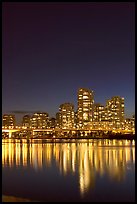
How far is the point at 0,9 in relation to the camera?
4.13m

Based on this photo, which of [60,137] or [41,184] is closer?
[41,184]

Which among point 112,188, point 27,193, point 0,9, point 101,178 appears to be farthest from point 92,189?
point 0,9

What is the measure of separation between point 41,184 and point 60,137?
57.5 m

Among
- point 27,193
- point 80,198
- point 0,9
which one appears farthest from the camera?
point 27,193

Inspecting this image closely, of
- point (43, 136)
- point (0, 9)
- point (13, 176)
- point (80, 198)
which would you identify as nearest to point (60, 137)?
point (43, 136)

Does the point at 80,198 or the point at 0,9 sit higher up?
the point at 0,9

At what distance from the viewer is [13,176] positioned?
14758 millimetres

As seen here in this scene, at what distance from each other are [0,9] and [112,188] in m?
8.52

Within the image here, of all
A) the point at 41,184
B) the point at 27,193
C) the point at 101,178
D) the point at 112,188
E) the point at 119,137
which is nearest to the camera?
the point at 27,193

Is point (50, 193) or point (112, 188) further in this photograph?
point (112, 188)

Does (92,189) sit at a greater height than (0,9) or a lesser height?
lesser

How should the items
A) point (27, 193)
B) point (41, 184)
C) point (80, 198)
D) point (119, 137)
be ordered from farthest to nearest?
1. point (119, 137)
2. point (41, 184)
3. point (27, 193)
4. point (80, 198)

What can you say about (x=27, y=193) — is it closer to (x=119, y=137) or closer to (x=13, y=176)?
(x=13, y=176)

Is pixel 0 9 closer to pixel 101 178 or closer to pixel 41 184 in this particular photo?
pixel 41 184
